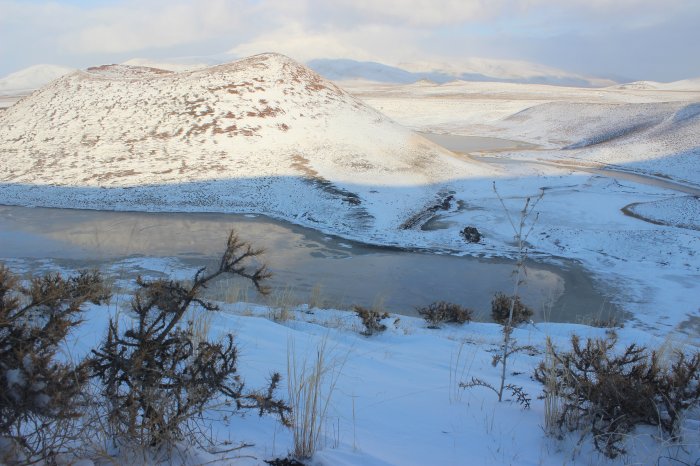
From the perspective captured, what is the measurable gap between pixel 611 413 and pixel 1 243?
37.9 feet

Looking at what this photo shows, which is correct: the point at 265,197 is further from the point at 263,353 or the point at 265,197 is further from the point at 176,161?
the point at 263,353

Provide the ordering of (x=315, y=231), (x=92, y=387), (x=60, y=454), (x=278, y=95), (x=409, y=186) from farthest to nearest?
1. (x=278, y=95)
2. (x=409, y=186)
3. (x=315, y=231)
4. (x=92, y=387)
5. (x=60, y=454)

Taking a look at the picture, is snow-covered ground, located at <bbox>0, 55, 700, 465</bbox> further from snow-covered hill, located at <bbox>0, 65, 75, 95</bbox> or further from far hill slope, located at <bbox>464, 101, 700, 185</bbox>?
snow-covered hill, located at <bbox>0, 65, 75, 95</bbox>

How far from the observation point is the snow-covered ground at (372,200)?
9.46ft

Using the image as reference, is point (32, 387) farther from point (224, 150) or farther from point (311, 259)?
point (224, 150)

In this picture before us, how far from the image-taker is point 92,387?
2.55 m

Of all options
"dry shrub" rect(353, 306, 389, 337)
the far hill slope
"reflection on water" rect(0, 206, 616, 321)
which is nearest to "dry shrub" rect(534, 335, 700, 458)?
"dry shrub" rect(353, 306, 389, 337)

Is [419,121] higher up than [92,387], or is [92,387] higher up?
[419,121]

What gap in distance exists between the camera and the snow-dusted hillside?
15.0 meters

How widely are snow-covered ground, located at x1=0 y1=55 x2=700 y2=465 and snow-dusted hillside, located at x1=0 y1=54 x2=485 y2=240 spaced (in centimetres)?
7

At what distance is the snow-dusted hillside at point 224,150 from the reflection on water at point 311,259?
129 cm

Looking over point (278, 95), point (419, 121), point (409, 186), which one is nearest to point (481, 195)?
point (409, 186)

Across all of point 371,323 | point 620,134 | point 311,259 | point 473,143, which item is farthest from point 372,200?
point 620,134

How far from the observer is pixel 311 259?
1114cm
